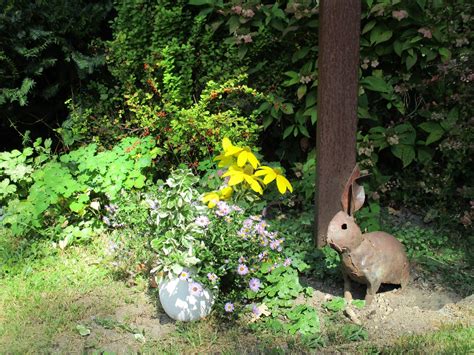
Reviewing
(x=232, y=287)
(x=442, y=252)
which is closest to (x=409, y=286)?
(x=442, y=252)

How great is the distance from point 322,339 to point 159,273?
1011 millimetres

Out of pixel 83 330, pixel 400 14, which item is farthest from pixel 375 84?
pixel 83 330

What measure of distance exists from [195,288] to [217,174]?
4.40 ft

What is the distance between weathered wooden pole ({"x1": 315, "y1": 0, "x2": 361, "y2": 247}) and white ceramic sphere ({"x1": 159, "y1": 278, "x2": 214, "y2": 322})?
1.06m

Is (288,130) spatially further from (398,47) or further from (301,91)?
(398,47)

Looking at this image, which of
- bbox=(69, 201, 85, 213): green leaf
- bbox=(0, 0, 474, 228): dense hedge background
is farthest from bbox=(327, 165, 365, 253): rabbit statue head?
bbox=(69, 201, 85, 213): green leaf

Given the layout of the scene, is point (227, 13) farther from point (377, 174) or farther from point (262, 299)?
point (262, 299)

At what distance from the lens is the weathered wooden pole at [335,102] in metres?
4.22

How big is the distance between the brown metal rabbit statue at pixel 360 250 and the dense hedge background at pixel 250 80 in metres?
1.15

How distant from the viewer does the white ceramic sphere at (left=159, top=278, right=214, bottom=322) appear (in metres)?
3.79

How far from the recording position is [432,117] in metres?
5.15

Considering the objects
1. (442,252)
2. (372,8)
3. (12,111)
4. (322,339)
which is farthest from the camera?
(12,111)

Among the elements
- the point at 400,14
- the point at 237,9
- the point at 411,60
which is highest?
the point at 237,9

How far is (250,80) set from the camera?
5.67 metres
